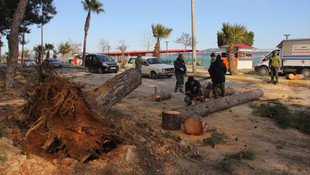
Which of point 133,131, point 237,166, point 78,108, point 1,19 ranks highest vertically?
point 1,19

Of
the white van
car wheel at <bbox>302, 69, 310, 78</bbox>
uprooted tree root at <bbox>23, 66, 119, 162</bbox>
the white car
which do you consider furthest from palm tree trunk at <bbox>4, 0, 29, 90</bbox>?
car wheel at <bbox>302, 69, 310, 78</bbox>

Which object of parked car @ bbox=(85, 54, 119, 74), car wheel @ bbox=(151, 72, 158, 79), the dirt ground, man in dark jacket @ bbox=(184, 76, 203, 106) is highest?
parked car @ bbox=(85, 54, 119, 74)

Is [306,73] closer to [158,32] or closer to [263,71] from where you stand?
[263,71]

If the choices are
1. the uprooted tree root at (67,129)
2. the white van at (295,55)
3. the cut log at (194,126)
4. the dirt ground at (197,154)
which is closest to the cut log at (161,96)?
the dirt ground at (197,154)

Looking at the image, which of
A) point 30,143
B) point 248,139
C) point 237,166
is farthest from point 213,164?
point 30,143

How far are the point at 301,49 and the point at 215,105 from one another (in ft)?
41.3

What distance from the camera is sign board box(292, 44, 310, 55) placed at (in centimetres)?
1526

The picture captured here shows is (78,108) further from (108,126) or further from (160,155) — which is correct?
(160,155)

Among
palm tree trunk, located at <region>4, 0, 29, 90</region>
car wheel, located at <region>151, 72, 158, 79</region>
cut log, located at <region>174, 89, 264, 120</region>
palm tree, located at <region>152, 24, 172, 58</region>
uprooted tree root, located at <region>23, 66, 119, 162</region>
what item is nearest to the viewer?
uprooted tree root, located at <region>23, 66, 119, 162</region>

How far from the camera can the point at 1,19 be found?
1822cm

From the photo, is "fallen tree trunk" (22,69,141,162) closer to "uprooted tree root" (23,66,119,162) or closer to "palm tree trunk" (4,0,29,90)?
"uprooted tree root" (23,66,119,162)

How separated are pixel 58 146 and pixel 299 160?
396 centimetres

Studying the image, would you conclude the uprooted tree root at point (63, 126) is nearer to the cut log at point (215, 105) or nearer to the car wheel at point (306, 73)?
the cut log at point (215, 105)

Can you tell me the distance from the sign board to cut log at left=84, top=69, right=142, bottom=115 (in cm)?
1464
